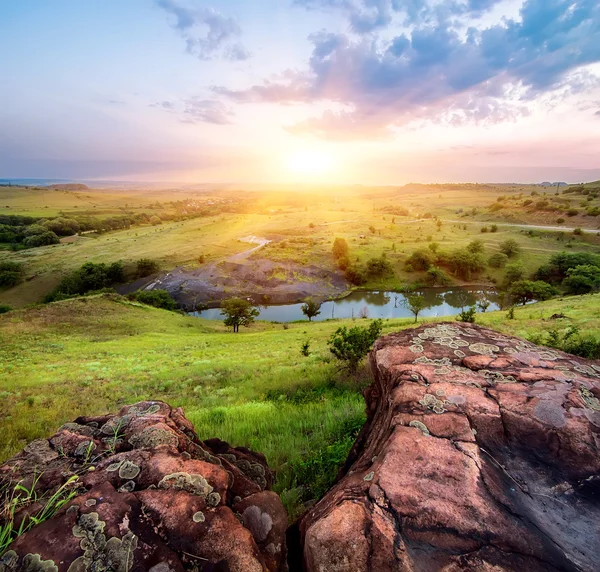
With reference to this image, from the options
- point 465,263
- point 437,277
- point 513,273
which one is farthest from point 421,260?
point 513,273

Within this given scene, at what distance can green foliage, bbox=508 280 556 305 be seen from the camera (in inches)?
2704

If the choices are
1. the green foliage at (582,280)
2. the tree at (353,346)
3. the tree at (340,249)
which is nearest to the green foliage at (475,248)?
the green foliage at (582,280)

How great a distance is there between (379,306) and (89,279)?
77.8 meters

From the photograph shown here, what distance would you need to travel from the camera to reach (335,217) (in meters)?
193

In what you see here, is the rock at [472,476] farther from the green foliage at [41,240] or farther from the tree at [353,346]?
the green foliage at [41,240]

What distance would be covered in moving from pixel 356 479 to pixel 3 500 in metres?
3.63

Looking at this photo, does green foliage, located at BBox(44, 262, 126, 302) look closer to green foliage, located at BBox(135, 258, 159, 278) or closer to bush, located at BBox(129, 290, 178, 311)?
green foliage, located at BBox(135, 258, 159, 278)

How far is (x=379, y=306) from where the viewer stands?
265 feet

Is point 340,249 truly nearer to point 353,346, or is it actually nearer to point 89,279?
point 89,279

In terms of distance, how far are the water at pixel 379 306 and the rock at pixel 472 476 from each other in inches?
2575

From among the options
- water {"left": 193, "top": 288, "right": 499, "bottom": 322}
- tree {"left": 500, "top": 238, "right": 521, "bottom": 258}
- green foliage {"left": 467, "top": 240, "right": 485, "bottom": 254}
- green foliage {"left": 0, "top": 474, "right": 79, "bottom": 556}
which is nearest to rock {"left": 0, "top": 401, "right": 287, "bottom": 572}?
green foliage {"left": 0, "top": 474, "right": 79, "bottom": 556}

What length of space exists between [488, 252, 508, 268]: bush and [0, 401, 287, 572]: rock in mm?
108452

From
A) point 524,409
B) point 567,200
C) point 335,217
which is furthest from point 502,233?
point 524,409

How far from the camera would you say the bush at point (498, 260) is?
306ft
